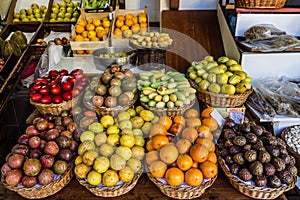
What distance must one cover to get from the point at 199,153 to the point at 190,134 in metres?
0.13

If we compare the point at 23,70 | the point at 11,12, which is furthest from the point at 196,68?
the point at 11,12

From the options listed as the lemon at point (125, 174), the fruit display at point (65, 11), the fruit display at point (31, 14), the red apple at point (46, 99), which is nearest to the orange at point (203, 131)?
the lemon at point (125, 174)

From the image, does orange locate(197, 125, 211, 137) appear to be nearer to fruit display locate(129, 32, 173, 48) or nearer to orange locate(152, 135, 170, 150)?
orange locate(152, 135, 170, 150)

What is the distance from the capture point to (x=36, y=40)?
119 inches

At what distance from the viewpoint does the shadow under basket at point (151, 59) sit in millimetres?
2158

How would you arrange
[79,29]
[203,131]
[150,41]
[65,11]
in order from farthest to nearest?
[65,11], [79,29], [150,41], [203,131]

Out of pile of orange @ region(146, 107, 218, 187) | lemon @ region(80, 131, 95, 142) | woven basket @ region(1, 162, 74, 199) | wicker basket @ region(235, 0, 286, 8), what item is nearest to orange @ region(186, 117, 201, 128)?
pile of orange @ region(146, 107, 218, 187)

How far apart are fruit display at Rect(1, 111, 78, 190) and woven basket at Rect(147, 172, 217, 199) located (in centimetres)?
46

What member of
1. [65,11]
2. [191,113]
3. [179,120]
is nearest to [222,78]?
[191,113]

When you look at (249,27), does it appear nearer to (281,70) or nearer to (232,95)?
(281,70)

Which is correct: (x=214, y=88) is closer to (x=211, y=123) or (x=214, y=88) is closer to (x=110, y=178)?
(x=211, y=123)

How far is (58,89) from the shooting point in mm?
1833

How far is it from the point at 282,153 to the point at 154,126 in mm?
680

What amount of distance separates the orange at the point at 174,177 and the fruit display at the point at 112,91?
0.54 m
